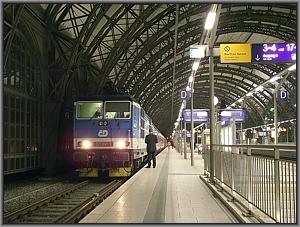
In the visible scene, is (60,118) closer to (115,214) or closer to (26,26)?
(26,26)

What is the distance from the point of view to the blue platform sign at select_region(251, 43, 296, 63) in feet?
55.6

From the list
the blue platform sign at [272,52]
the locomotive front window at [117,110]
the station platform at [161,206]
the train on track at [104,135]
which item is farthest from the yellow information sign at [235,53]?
the station platform at [161,206]

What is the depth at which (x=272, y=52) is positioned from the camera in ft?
Answer: 56.5

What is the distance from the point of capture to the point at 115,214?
8.75 meters

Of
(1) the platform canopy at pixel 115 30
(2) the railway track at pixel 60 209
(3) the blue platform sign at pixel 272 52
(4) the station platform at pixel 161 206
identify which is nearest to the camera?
(4) the station platform at pixel 161 206

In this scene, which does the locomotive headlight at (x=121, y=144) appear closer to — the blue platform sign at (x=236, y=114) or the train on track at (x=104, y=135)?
the train on track at (x=104, y=135)

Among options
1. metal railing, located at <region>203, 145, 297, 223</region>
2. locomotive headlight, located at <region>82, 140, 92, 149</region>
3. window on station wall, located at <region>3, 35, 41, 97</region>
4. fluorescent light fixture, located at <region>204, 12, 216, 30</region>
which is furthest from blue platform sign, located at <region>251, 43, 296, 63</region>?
window on station wall, located at <region>3, 35, 41, 97</region>

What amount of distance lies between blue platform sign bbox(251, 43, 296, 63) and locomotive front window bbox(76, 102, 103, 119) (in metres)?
6.13

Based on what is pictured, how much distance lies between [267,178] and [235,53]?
32.4 ft

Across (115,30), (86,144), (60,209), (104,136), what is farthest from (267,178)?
(115,30)

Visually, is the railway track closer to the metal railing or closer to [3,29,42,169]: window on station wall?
the metal railing

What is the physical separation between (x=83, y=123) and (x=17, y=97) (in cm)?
306

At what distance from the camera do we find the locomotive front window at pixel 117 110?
17547mm

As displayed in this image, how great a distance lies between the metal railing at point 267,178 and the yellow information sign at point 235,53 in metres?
6.35
